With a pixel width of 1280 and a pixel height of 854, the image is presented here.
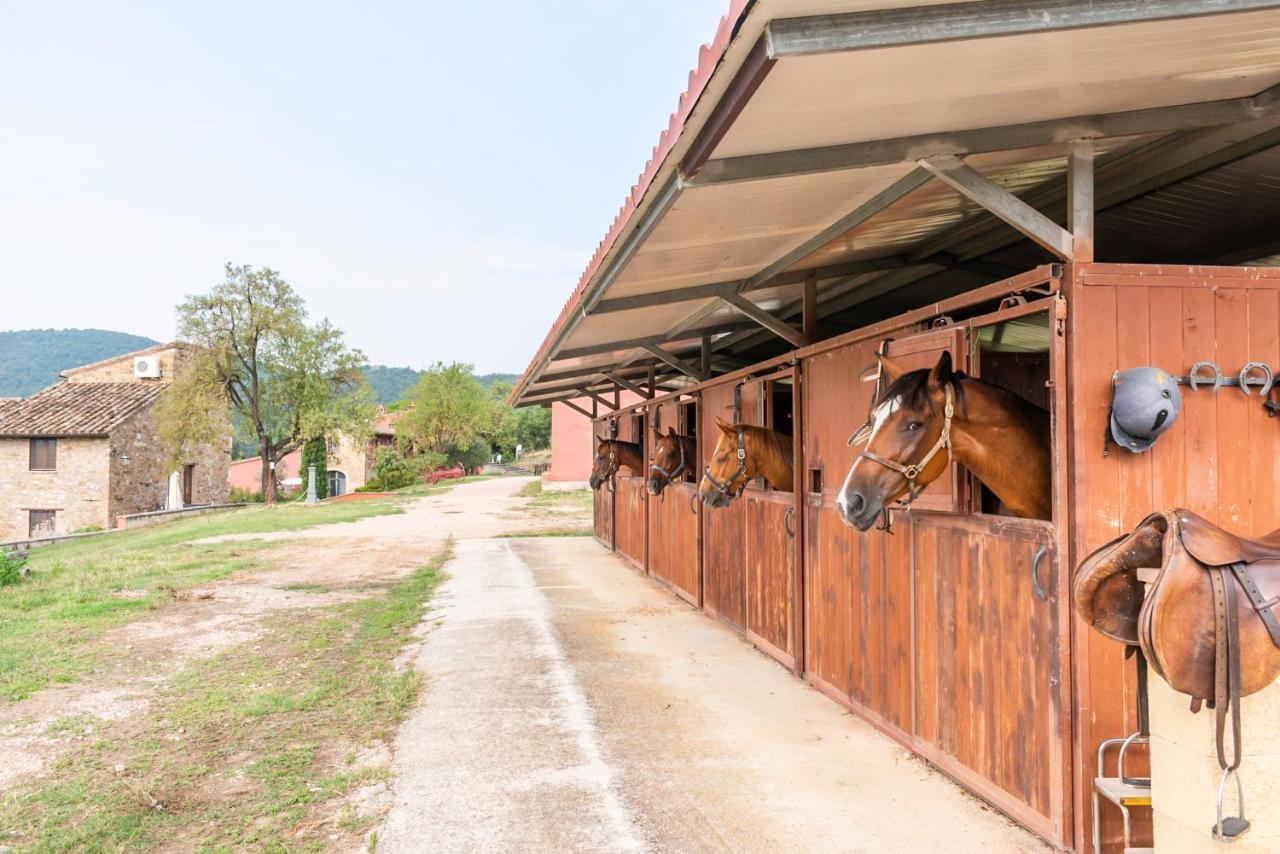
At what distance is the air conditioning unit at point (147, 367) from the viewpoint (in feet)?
116

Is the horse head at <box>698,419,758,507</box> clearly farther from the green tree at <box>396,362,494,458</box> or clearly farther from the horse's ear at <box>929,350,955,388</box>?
the green tree at <box>396,362,494,458</box>

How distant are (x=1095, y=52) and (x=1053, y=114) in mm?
583

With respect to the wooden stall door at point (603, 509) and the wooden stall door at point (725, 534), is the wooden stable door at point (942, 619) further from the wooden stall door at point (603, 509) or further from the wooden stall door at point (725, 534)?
the wooden stall door at point (603, 509)

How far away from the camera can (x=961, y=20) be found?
2.08m

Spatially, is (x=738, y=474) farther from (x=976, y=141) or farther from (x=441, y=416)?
(x=441, y=416)

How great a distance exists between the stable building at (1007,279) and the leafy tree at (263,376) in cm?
2612

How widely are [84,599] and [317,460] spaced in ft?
81.0

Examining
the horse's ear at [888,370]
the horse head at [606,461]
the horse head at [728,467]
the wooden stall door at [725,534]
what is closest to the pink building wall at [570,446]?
the horse head at [606,461]

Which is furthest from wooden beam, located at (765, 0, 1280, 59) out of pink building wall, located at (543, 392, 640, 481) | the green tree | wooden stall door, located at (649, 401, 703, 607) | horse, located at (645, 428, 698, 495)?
the green tree

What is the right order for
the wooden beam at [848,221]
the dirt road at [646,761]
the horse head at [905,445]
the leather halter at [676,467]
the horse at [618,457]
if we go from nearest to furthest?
the dirt road at [646,761], the horse head at [905,445], the wooden beam at [848,221], the leather halter at [676,467], the horse at [618,457]

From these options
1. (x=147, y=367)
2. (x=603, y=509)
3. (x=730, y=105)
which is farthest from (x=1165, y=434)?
(x=147, y=367)

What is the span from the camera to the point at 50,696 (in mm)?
5141

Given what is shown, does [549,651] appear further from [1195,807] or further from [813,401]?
[1195,807]

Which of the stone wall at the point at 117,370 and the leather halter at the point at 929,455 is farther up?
the stone wall at the point at 117,370
